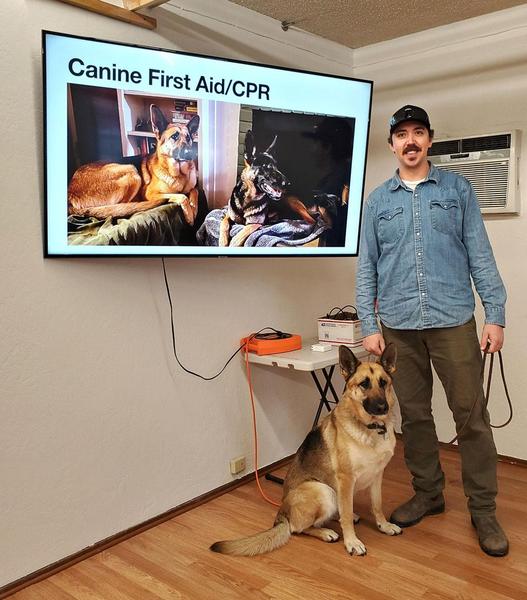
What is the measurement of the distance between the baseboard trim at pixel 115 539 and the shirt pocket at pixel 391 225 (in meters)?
1.48

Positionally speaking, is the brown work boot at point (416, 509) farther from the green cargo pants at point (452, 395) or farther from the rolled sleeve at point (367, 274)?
the rolled sleeve at point (367, 274)

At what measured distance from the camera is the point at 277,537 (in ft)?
8.20

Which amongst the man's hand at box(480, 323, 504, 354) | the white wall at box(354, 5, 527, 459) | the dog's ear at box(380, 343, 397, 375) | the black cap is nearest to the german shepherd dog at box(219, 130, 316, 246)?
the black cap

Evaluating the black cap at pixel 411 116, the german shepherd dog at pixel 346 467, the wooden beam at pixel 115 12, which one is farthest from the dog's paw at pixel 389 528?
the wooden beam at pixel 115 12

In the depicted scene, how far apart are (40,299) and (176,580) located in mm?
1186

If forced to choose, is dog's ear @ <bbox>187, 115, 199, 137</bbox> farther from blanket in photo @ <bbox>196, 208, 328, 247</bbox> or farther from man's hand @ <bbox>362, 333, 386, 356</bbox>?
man's hand @ <bbox>362, 333, 386, 356</bbox>

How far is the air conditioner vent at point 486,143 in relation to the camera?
328cm

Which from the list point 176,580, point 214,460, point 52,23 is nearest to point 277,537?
point 176,580

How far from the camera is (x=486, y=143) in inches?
132

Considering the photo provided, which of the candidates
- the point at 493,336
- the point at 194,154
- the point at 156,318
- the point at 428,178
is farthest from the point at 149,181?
the point at 493,336

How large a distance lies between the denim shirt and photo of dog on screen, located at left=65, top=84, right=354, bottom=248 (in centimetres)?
48

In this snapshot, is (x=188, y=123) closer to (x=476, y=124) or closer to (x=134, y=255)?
(x=134, y=255)

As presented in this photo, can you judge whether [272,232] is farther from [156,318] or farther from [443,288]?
[443,288]

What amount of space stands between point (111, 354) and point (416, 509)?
1.50 metres
